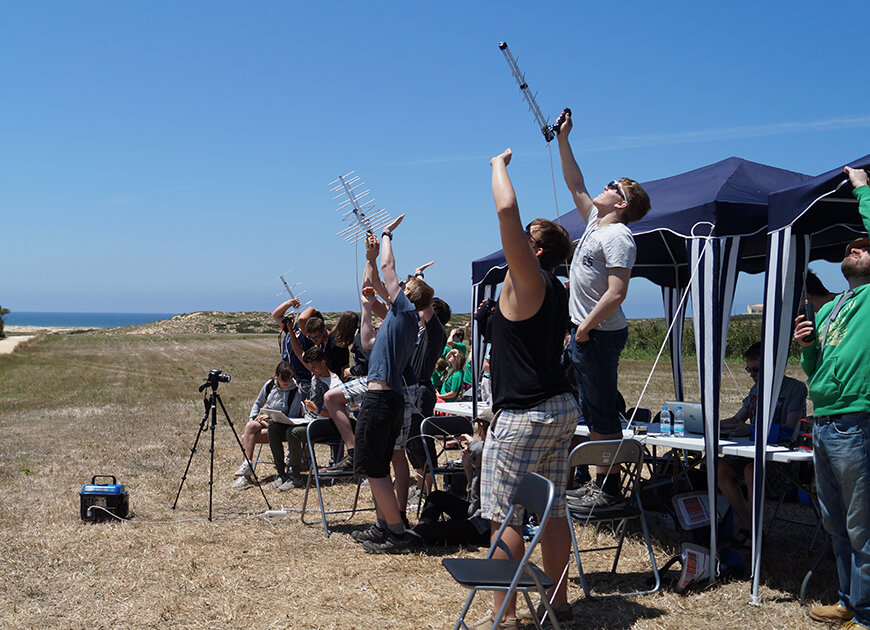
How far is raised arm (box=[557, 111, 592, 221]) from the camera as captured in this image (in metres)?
4.71

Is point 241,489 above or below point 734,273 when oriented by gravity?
below

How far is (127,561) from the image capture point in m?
4.77

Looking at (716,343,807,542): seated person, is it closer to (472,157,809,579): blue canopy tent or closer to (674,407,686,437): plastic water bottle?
(674,407,686,437): plastic water bottle

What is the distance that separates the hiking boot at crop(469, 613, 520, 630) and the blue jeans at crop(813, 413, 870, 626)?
1.48 m

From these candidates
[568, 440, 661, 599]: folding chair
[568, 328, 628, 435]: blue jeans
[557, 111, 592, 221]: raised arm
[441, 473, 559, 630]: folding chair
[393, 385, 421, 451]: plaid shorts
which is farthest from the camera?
[393, 385, 421, 451]: plaid shorts

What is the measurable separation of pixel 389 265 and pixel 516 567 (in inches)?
76.7

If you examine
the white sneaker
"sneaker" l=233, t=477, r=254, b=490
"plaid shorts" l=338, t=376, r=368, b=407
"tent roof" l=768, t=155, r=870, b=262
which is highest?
"tent roof" l=768, t=155, r=870, b=262

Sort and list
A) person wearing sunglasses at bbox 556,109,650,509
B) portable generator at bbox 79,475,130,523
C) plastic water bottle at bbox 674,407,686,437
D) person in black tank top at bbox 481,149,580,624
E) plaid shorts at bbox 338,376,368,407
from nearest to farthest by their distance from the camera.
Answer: person in black tank top at bbox 481,149,580,624 < person wearing sunglasses at bbox 556,109,650,509 < plastic water bottle at bbox 674,407,686,437 < portable generator at bbox 79,475,130,523 < plaid shorts at bbox 338,376,368,407

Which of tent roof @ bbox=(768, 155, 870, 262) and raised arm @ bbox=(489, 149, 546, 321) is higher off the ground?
tent roof @ bbox=(768, 155, 870, 262)

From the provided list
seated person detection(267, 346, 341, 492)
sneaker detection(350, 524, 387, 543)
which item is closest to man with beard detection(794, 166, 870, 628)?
sneaker detection(350, 524, 387, 543)

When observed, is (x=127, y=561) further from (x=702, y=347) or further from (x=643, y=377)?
(x=643, y=377)

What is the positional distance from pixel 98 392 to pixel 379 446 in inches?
583

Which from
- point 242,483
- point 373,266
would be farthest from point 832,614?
point 242,483

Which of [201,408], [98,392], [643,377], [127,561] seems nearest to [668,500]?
[127,561]
